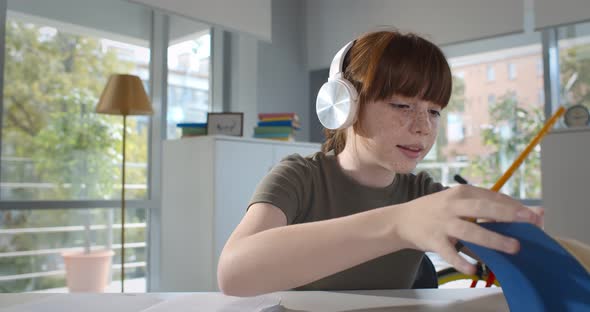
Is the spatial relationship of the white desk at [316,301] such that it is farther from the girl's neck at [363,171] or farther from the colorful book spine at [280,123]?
the colorful book spine at [280,123]

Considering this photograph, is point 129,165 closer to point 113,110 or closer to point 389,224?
point 113,110

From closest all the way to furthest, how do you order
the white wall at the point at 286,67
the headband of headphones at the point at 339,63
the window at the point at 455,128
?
1. the headband of headphones at the point at 339,63
2. the window at the point at 455,128
3. the white wall at the point at 286,67

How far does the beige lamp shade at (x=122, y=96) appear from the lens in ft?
10.4

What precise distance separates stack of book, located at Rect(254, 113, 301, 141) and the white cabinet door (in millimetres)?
254

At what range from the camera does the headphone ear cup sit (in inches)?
40.8

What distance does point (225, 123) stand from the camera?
353cm

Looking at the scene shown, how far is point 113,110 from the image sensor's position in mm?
3209

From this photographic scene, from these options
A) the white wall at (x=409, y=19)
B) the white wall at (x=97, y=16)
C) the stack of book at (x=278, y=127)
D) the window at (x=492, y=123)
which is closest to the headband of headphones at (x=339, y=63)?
the white wall at (x=409, y=19)

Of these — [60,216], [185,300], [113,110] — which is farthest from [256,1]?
[185,300]

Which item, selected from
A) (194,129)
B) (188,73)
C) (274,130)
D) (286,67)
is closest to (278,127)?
(274,130)

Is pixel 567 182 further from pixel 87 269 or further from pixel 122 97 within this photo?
pixel 87 269

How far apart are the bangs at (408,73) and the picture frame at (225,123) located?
253 cm

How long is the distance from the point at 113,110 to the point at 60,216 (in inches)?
35.7

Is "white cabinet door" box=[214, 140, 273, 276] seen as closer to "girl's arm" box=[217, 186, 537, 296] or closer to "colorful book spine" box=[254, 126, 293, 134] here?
"colorful book spine" box=[254, 126, 293, 134]
